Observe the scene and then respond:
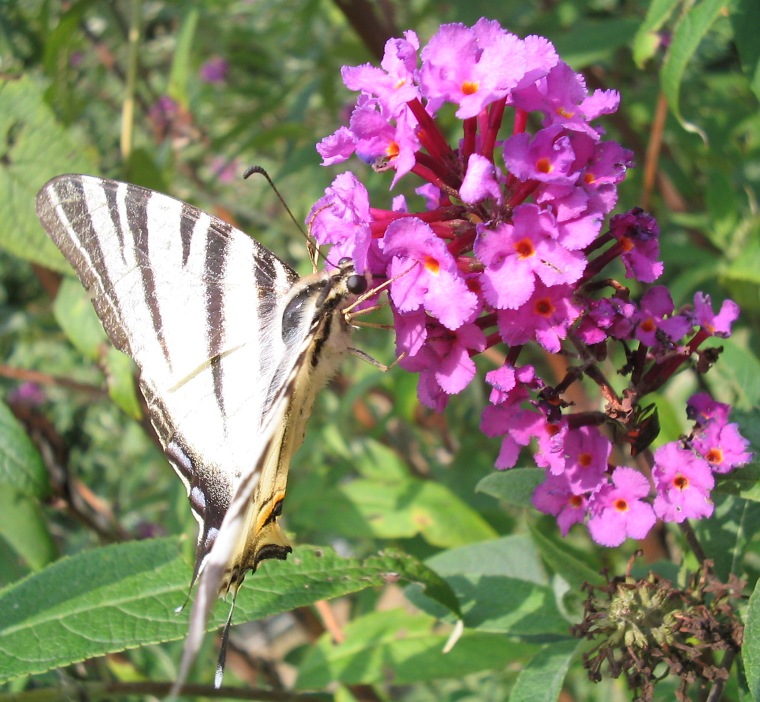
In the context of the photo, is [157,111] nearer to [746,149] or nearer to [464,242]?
[746,149]

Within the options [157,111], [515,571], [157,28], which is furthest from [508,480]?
[157,28]

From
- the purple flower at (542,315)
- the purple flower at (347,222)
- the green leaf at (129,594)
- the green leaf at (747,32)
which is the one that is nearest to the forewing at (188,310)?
the green leaf at (129,594)

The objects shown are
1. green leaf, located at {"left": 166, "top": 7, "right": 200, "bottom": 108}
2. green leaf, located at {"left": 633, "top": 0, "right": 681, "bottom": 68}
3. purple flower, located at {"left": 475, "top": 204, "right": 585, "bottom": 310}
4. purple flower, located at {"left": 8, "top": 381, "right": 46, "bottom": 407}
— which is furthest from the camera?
purple flower, located at {"left": 8, "top": 381, "right": 46, "bottom": 407}

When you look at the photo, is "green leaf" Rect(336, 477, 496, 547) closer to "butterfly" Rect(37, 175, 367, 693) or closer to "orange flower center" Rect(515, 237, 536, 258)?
"butterfly" Rect(37, 175, 367, 693)

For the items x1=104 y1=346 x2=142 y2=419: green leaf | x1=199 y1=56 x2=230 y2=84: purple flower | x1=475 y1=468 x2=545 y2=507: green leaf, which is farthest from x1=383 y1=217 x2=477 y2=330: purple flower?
x1=199 y1=56 x2=230 y2=84: purple flower

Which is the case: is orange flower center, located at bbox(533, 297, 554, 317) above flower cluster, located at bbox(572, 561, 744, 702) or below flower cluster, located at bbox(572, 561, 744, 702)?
above

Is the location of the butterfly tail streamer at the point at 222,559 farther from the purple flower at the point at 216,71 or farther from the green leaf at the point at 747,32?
the purple flower at the point at 216,71

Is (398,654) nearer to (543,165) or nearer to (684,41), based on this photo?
(543,165)
